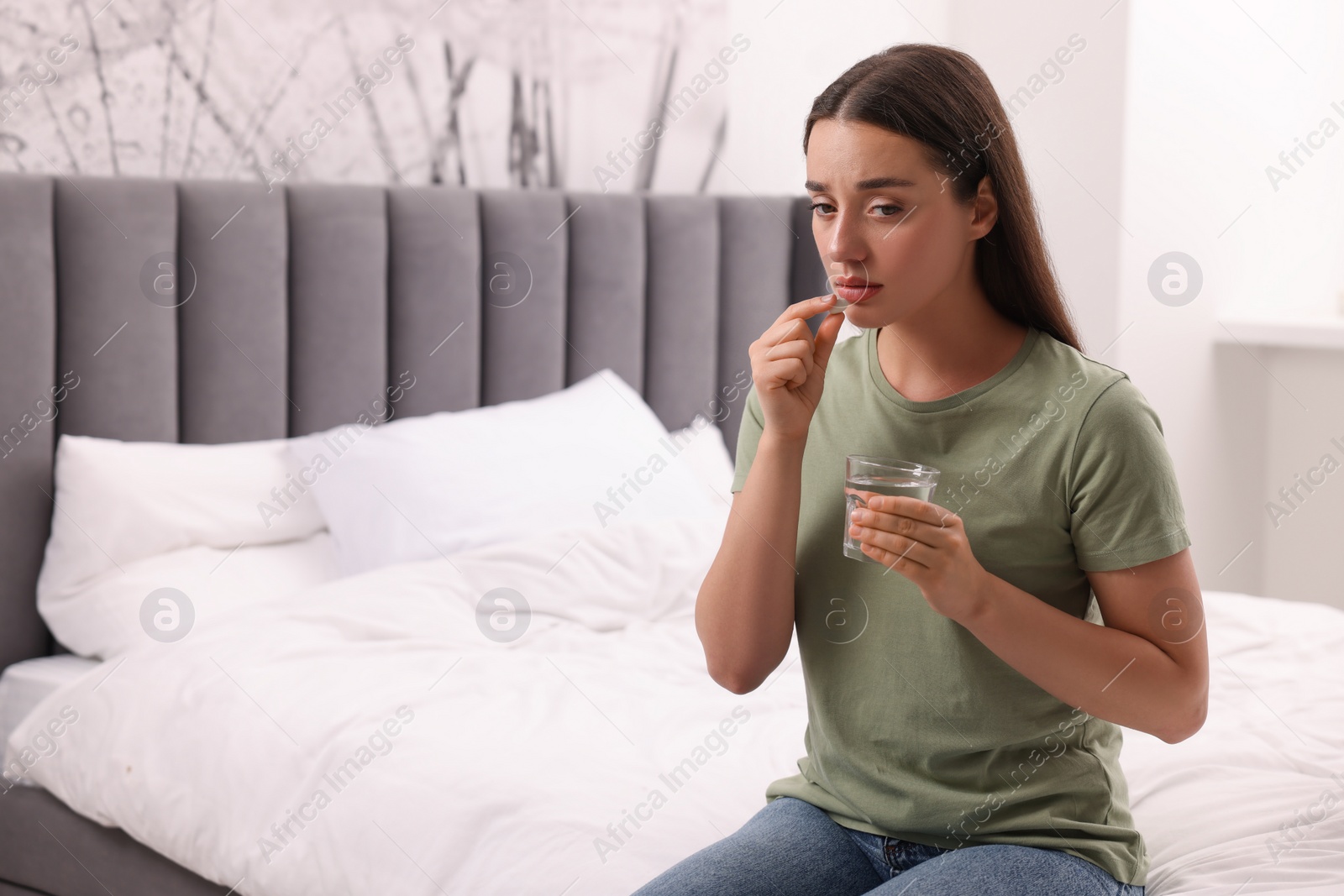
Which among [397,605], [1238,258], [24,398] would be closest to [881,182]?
[397,605]

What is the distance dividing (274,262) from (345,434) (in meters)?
0.35

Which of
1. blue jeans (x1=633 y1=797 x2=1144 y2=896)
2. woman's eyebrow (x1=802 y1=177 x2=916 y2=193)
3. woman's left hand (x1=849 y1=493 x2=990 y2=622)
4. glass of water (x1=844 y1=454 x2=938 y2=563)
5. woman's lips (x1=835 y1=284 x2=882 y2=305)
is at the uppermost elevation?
woman's eyebrow (x1=802 y1=177 x2=916 y2=193)

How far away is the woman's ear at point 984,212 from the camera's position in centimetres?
109

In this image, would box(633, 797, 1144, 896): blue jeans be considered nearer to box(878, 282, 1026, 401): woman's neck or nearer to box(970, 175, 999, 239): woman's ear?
box(878, 282, 1026, 401): woman's neck

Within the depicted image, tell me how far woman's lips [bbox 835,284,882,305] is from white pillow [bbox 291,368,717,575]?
1.20 metres

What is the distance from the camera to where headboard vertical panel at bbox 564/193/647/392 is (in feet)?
8.74

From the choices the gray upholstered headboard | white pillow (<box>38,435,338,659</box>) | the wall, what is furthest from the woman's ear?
the wall

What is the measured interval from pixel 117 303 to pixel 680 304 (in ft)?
4.07

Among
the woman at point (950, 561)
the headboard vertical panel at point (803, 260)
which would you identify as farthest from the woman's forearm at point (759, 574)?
the headboard vertical panel at point (803, 260)

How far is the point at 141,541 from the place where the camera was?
198 cm

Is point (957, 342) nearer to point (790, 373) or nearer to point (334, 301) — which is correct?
point (790, 373)

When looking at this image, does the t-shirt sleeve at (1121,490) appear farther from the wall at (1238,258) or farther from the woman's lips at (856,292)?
the wall at (1238,258)

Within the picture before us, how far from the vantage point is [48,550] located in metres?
2.00

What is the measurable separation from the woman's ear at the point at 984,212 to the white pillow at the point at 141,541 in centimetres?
140
